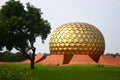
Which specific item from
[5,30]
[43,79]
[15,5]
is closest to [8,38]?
[5,30]

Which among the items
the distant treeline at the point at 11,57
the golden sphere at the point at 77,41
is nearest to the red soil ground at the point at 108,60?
the golden sphere at the point at 77,41

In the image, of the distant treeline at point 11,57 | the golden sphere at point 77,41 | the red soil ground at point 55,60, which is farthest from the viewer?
the distant treeline at point 11,57

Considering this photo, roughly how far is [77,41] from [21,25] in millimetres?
17799

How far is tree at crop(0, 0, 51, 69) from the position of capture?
1260 inches

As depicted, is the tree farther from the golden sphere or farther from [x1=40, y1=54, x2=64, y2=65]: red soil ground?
the golden sphere

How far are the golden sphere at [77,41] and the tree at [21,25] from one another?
15.0 meters

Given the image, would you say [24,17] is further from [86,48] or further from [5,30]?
[86,48]

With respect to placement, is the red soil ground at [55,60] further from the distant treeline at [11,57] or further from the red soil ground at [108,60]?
the distant treeline at [11,57]

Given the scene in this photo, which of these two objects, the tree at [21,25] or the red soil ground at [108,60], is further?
the red soil ground at [108,60]

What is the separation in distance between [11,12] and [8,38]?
9.40ft

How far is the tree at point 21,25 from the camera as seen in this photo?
105 ft

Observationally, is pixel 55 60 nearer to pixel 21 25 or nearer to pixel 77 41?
pixel 77 41

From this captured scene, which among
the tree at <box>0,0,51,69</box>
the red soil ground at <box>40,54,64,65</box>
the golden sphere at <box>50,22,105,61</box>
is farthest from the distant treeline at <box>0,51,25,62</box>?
the tree at <box>0,0,51,69</box>

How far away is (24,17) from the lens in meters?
32.9
